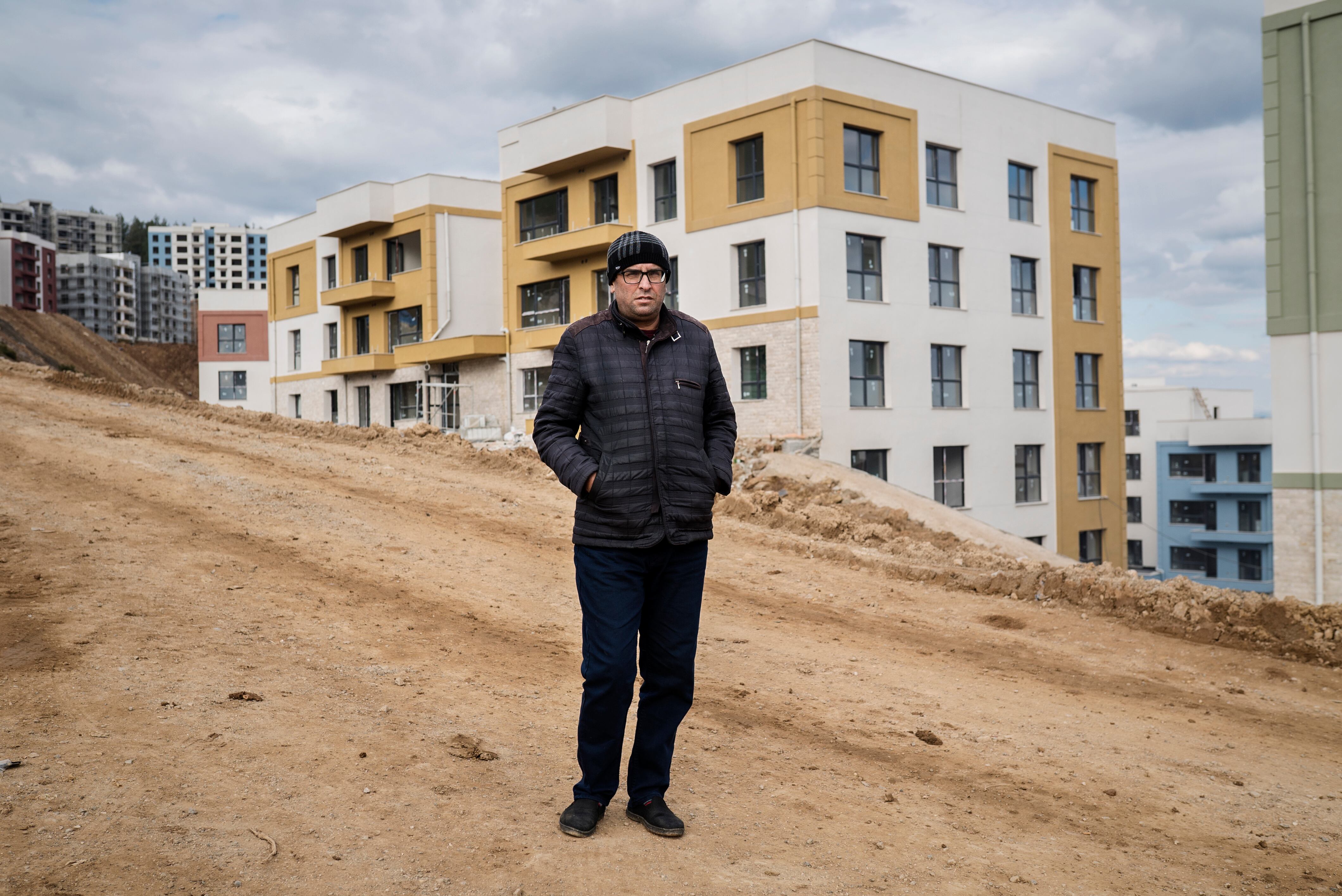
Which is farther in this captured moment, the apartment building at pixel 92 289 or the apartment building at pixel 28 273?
the apartment building at pixel 92 289

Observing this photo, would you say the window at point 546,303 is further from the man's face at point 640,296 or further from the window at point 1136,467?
the window at point 1136,467

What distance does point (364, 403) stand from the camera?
4403 cm

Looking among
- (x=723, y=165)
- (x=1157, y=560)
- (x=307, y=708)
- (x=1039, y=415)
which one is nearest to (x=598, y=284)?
(x=723, y=165)

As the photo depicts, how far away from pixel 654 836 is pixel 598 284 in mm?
29056

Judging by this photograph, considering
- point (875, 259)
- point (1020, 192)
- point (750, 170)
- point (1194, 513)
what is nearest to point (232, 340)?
point (750, 170)

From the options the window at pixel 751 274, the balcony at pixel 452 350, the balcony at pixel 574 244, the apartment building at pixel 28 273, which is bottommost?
the balcony at pixel 452 350

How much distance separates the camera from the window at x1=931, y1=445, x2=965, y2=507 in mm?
27812

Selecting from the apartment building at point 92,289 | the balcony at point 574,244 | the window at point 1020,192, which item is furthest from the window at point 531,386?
the apartment building at point 92,289

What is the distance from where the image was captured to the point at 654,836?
387cm

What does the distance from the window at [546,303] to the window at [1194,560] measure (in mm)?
42930

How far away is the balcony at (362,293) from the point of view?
133 feet

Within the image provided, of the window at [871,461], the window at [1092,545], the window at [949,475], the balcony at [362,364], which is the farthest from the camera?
the balcony at [362,364]

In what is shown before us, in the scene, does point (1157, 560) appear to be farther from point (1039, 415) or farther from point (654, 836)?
point (654, 836)

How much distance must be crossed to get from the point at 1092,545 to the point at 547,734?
31.5m
